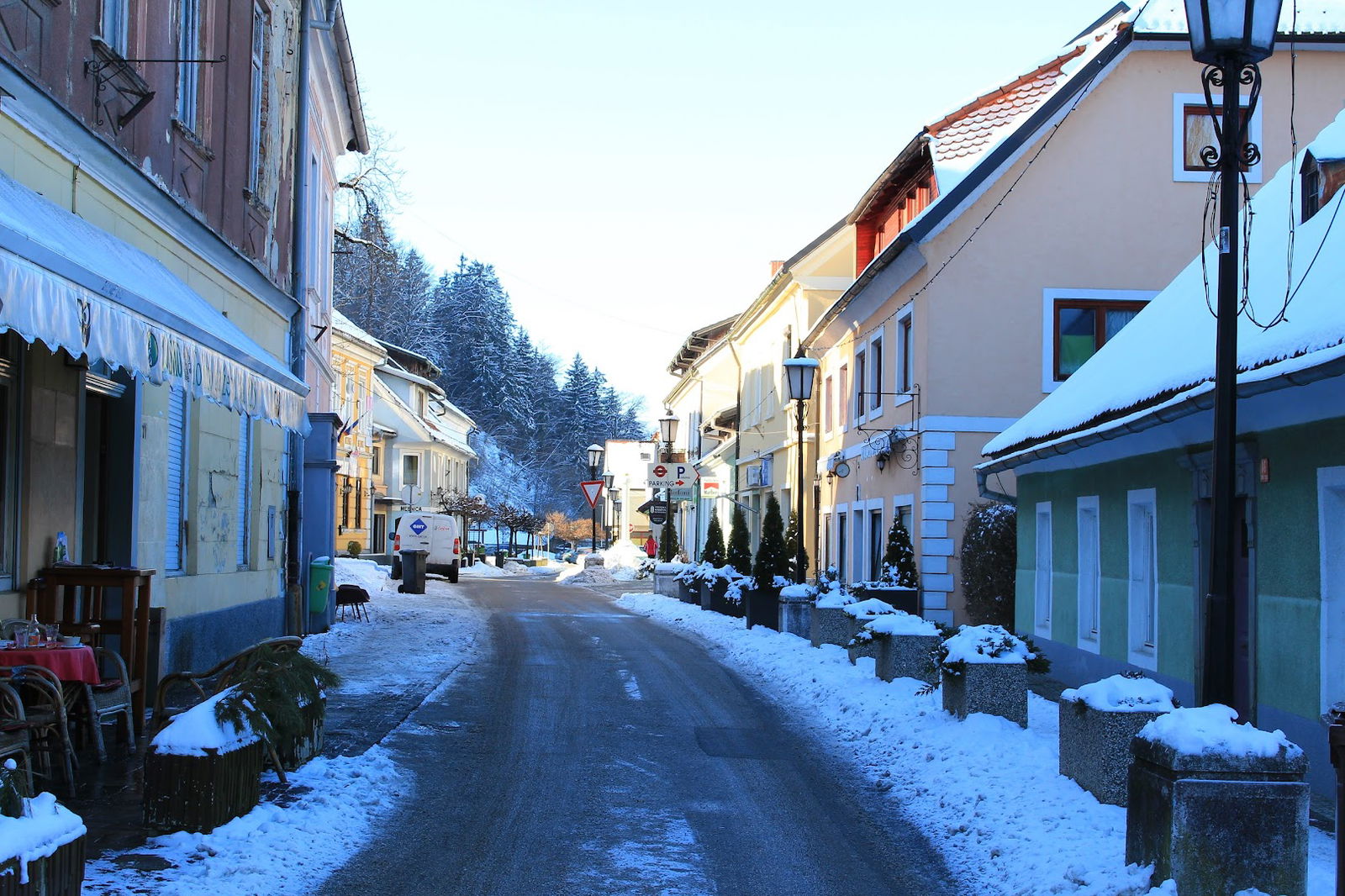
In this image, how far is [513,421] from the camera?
10162cm

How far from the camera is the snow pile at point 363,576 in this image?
108ft

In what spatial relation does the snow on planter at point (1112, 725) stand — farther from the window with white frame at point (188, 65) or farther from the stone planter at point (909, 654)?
the window with white frame at point (188, 65)

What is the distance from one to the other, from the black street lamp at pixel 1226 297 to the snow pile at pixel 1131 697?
1.11 meters

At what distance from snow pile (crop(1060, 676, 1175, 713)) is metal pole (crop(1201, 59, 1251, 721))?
117cm

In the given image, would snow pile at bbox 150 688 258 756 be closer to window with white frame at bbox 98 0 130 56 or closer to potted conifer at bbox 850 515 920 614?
window with white frame at bbox 98 0 130 56

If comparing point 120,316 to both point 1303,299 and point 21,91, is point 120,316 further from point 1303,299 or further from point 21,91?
point 1303,299

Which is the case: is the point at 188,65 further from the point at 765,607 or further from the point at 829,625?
the point at 765,607

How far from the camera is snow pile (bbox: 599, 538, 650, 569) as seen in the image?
1989 inches

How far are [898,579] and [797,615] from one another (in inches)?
66.1

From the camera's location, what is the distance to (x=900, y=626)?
13406mm

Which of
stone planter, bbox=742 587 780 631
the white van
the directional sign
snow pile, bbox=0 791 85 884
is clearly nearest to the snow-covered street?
snow pile, bbox=0 791 85 884

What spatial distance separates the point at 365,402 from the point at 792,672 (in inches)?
1561

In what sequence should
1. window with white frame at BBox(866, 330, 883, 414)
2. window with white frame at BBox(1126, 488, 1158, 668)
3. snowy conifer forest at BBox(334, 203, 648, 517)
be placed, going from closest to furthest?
window with white frame at BBox(1126, 488, 1158, 668), window with white frame at BBox(866, 330, 883, 414), snowy conifer forest at BBox(334, 203, 648, 517)

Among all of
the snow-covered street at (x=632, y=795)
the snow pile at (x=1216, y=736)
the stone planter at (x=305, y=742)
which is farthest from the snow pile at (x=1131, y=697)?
the stone planter at (x=305, y=742)
